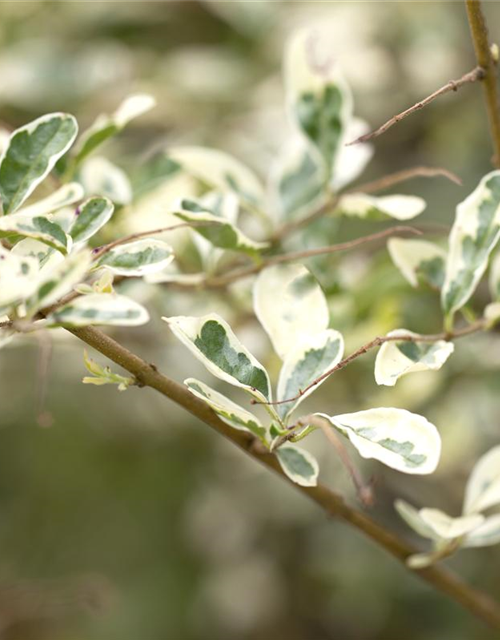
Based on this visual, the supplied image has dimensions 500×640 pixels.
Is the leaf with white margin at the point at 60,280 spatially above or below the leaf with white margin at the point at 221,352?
above

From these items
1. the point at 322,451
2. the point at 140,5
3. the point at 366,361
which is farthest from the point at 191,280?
the point at 140,5

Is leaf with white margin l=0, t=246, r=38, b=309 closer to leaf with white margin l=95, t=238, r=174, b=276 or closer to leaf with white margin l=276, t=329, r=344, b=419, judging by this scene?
leaf with white margin l=95, t=238, r=174, b=276

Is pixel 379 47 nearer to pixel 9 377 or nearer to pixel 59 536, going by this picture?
pixel 9 377

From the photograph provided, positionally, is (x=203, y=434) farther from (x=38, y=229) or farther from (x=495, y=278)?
(x=38, y=229)

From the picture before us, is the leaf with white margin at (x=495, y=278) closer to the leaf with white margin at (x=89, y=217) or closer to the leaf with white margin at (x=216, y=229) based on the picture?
the leaf with white margin at (x=216, y=229)

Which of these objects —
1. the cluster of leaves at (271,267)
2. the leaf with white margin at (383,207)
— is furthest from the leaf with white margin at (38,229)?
the leaf with white margin at (383,207)

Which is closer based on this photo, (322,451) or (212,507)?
(322,451)
